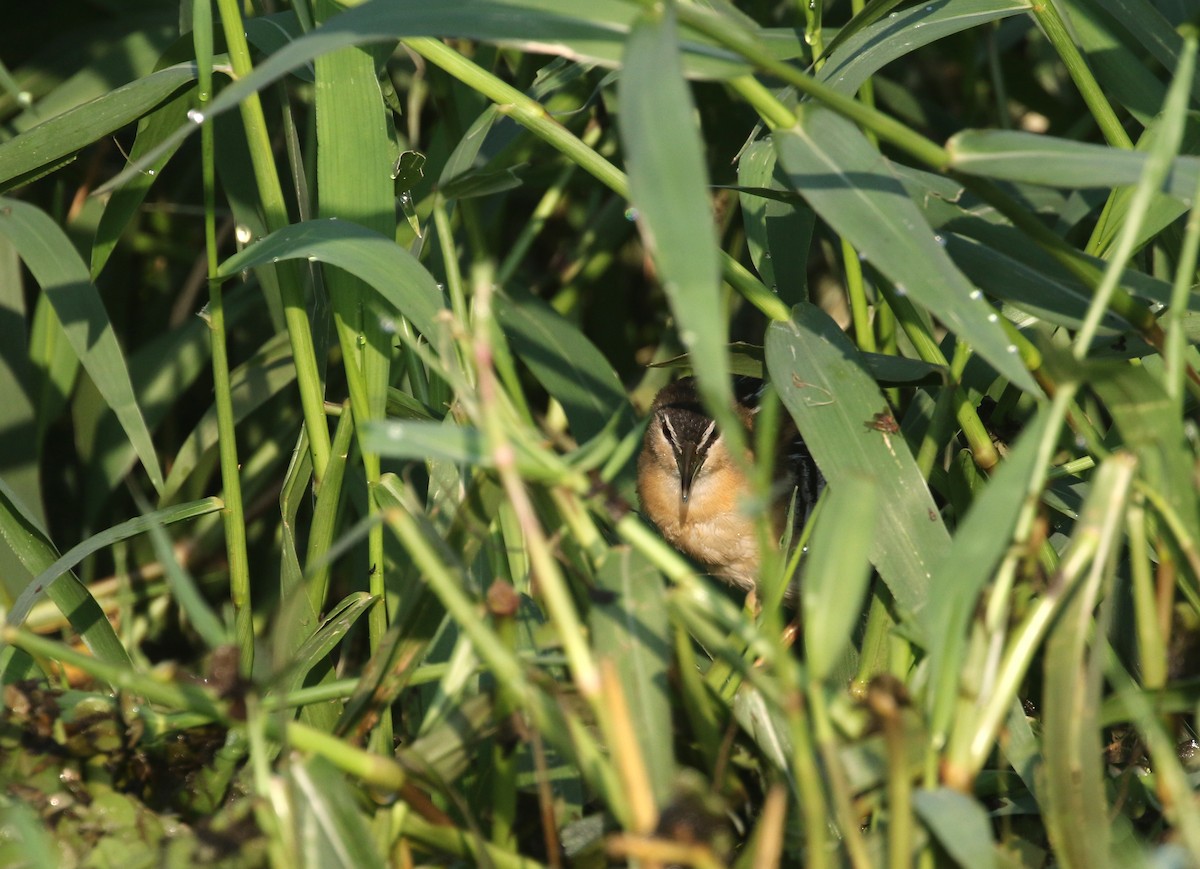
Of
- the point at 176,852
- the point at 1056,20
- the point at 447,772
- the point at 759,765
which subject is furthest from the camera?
the point at 1056,20

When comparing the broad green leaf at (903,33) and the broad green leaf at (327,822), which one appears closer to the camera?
the broad green leaf at (327,822)

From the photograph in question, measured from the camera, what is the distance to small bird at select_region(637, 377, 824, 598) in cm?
354

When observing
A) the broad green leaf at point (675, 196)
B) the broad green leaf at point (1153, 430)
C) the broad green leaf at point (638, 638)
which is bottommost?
the broad green leaf at point (638, 638)

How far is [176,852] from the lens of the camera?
1491 millimetres

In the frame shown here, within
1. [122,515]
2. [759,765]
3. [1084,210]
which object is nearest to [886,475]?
[759,765]

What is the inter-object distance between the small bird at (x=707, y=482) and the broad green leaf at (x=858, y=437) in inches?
42.3

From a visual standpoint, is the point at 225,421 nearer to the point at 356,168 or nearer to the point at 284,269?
the point at 284,269

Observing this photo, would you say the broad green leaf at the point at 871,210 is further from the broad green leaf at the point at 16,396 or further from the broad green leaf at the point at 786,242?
the broad green leaf at the point at 16,396

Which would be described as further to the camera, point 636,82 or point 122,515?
point 122,515

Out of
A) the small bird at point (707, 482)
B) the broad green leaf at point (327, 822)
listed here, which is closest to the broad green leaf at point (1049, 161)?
the broad green leaf at point (327, 822)

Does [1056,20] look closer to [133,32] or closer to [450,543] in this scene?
[450,543]

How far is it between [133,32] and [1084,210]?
2.51 metres

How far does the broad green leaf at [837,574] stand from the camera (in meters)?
1.34

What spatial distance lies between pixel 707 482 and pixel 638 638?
7.53 feet
